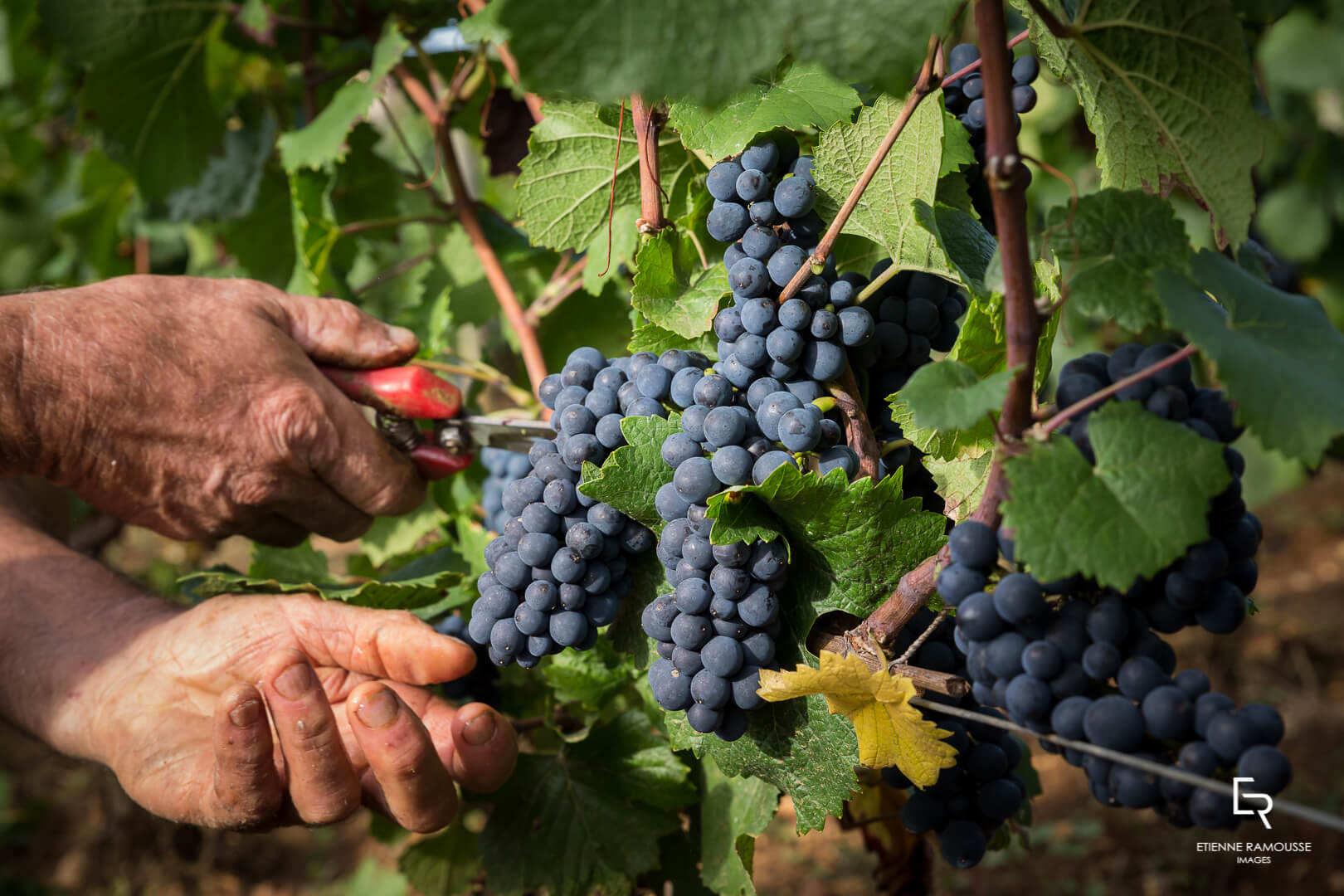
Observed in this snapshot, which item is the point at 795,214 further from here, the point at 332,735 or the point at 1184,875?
the point at 1184,875

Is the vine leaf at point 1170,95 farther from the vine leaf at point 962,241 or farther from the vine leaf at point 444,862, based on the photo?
the vine leaf at point 444,862

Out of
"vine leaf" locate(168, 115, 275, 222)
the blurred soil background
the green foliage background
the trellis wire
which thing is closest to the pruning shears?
the green foliage background

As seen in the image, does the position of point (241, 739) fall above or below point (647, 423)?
below

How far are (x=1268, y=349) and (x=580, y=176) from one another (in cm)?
91

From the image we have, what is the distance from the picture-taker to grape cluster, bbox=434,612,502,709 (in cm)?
147

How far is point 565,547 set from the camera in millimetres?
1042

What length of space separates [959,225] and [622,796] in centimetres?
103

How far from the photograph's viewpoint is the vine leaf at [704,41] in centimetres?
64

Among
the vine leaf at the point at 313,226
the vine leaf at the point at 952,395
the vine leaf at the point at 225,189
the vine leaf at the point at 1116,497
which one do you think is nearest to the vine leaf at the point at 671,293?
the vine leaf at the point at 952,395

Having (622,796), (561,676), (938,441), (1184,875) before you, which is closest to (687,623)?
(938,441)

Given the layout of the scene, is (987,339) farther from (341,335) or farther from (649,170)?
(341,335)

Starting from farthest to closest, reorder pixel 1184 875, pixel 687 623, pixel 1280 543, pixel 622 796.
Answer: pixel 1280 543 < pixel 1184 875 < pixel 622 796 < pixel 687 623

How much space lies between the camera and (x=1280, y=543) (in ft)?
17.6

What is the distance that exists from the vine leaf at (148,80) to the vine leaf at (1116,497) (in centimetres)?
222
